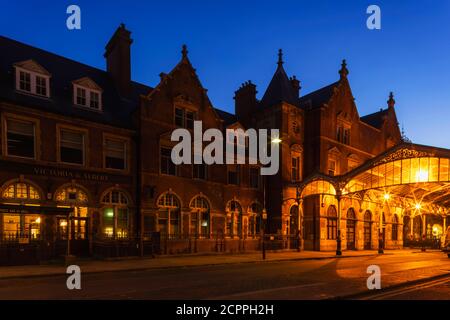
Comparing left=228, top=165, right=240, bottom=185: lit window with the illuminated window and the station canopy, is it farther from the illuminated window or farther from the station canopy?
the illuminated window

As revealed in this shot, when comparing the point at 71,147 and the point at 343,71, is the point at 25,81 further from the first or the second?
the point at 343,71

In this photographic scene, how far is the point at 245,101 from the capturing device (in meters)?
39.9

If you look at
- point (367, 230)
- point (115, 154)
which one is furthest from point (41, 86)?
point (367, 230)

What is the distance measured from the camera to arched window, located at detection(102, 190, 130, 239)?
2444cm

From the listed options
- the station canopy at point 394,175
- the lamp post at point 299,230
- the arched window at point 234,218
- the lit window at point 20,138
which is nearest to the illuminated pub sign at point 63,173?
the lit window at point 20,138

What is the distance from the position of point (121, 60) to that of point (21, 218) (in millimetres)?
14449

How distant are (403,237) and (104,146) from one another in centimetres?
4004

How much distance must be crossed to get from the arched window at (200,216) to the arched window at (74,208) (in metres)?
8.05

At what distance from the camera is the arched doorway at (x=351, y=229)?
38.4 meters

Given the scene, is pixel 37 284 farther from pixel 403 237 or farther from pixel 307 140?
pixel 403 237

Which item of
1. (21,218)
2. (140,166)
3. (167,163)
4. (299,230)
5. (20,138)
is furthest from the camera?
(299,230)

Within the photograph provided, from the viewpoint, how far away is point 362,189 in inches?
1276
